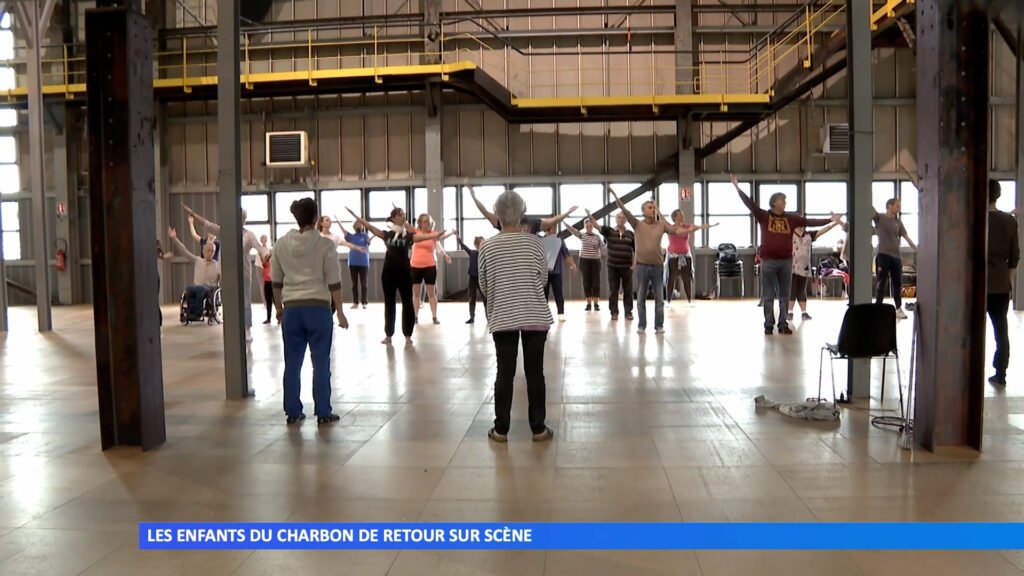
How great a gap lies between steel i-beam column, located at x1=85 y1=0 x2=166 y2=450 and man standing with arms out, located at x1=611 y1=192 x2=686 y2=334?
7.09 m

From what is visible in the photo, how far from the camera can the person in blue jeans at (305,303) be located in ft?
17.7

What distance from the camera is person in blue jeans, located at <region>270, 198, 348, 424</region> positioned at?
17.7 feet

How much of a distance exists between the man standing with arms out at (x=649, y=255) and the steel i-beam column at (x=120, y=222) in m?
7.09

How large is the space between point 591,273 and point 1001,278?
8.97m

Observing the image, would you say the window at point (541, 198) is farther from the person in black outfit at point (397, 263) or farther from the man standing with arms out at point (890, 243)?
the person in black outfit at point (397, 263)

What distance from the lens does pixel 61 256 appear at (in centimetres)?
2181

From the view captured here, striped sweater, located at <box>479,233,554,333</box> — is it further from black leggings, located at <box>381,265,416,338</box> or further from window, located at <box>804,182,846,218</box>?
window, located at <box>804,182,846,218</box>

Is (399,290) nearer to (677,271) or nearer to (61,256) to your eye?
(677,271)

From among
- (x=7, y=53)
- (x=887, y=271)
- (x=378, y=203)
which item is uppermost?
(x=7, y=53)

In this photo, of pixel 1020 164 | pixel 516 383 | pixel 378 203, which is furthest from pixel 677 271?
pixel 516 383

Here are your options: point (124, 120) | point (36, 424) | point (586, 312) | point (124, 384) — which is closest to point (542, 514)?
point (124, 384)

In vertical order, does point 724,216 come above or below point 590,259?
above

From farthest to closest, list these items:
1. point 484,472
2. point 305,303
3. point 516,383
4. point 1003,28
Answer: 1. point 1003,28
2. point 516,383
3. point 305,303
4. point 484,472

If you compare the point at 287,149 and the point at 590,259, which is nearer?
the point at 590,259
